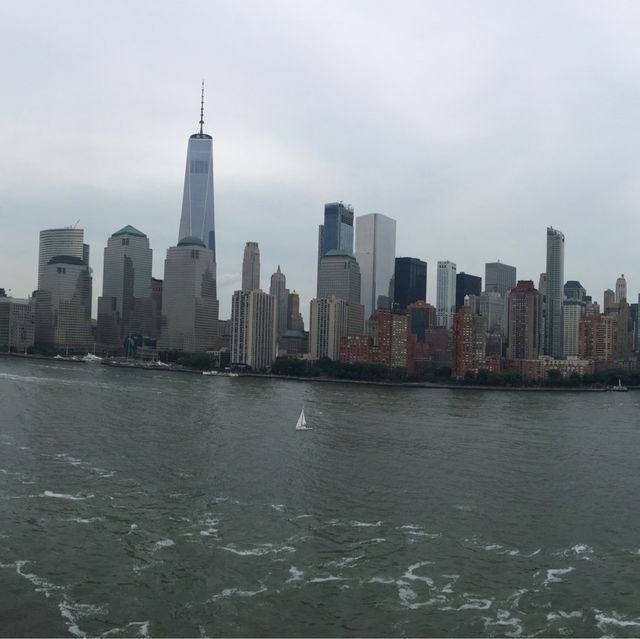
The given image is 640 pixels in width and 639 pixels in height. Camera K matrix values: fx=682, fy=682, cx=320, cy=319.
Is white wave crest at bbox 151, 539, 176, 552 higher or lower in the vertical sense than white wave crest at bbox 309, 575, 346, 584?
higher

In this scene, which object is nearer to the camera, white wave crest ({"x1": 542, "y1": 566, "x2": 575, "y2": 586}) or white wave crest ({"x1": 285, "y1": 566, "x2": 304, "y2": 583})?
white wave crest ({"x1": 285, "y1": 566, "x2": 304, "y2": 583})

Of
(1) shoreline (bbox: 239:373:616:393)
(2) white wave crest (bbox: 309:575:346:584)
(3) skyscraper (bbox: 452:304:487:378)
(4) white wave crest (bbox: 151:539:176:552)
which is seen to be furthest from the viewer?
(3) skyscraper (bbox: 452:304:487:378)

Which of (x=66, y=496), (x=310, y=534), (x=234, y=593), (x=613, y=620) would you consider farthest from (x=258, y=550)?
(x=613, y=620)

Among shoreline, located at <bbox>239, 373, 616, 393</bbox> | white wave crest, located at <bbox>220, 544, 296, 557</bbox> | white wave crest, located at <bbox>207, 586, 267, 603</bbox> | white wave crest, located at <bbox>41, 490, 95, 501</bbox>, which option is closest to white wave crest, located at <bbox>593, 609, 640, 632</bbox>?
white wave crest, located at <bbox>207, 586, 267, 603</bbox>

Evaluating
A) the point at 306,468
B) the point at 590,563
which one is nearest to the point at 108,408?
the point at 306,468

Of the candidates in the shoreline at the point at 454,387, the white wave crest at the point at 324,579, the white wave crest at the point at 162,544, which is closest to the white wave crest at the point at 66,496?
the white wave crest at the point at 162,544

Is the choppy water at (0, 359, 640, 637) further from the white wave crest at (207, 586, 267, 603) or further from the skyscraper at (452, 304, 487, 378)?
the skyscraper at (452, 304, 487, 378)

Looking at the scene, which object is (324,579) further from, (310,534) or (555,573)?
(555,573)

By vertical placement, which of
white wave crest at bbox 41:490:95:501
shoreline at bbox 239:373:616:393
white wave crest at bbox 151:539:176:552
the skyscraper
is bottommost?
shoreline at bbox 239:373:616:393

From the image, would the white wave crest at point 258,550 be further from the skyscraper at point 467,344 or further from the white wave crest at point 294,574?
the skyscraper at point 467,344
